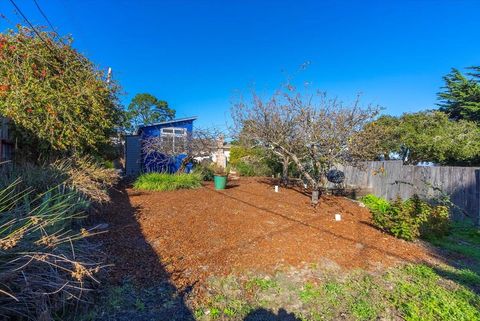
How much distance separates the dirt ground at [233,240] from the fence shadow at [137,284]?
1cm

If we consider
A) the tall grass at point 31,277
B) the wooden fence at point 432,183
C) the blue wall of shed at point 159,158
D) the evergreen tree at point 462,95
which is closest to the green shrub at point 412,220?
the wooden fence at point 432,183

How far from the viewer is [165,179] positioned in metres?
8.54

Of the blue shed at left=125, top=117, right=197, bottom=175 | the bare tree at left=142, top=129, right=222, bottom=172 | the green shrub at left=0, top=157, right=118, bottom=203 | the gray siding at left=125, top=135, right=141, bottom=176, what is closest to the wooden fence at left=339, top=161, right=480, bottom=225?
the bare tree at left=142, top=129, right=222, bottom=172

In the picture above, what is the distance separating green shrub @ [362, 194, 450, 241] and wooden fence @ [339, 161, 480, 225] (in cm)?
40

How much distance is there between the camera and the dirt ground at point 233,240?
10.7ft

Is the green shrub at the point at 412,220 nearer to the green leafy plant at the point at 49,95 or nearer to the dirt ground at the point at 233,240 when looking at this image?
the dirt ground at the point at 233,240

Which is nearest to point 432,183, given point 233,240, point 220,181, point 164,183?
point 220,181

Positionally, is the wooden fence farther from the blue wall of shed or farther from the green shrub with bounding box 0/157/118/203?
the blue wall of shed

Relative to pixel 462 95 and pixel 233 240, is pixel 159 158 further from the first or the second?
pixel 462 95

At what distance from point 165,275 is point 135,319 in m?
0.75

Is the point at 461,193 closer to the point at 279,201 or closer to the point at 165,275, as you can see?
the point at 279,201

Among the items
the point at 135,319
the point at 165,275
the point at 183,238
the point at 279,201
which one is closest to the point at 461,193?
the point at 279,201

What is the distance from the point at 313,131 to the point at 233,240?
3.73 meters

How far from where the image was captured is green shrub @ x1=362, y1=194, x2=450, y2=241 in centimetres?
452
